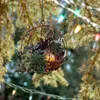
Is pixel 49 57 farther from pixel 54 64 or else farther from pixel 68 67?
pixel 68 67

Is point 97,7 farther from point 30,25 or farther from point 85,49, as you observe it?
point 85,49

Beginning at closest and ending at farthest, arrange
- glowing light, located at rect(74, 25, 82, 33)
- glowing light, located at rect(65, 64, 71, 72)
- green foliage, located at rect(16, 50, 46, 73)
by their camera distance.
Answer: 1. green foliage, located at rect(16, 50, 46, 73)
2. glowing light, located at rect(74, 25, 82, 33)
3. glowing light, located at rect(65, 64, 71, 72)

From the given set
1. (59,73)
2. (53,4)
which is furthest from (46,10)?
(59,73)

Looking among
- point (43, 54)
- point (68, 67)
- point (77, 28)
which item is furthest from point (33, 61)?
point (68, 67)

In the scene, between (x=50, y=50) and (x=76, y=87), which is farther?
(x=76, y=87)

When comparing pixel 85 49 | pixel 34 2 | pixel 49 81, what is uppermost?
pixel 34 2

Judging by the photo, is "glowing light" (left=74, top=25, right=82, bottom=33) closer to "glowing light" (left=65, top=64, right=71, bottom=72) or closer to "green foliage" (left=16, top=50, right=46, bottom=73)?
"green foliage" (left=16, top=50, right=46, bottom=73)

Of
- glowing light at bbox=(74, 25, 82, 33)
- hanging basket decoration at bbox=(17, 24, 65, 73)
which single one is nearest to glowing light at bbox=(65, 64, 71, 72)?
glowing light at bbox=(74, 25, 82, 33)

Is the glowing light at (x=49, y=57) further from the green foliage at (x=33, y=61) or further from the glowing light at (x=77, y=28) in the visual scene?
the glowing light at (x=77, y=28)

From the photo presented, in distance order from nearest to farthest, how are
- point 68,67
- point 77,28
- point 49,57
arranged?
point 49,57
point 77,28
point 68,67

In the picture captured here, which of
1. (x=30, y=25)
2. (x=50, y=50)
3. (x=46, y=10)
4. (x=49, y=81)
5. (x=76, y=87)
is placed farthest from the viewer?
(x=76, y=87)

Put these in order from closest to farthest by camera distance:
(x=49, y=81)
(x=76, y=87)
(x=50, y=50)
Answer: (x=50, y=50)
(x=49, y=81)
(x=76, y=87)
